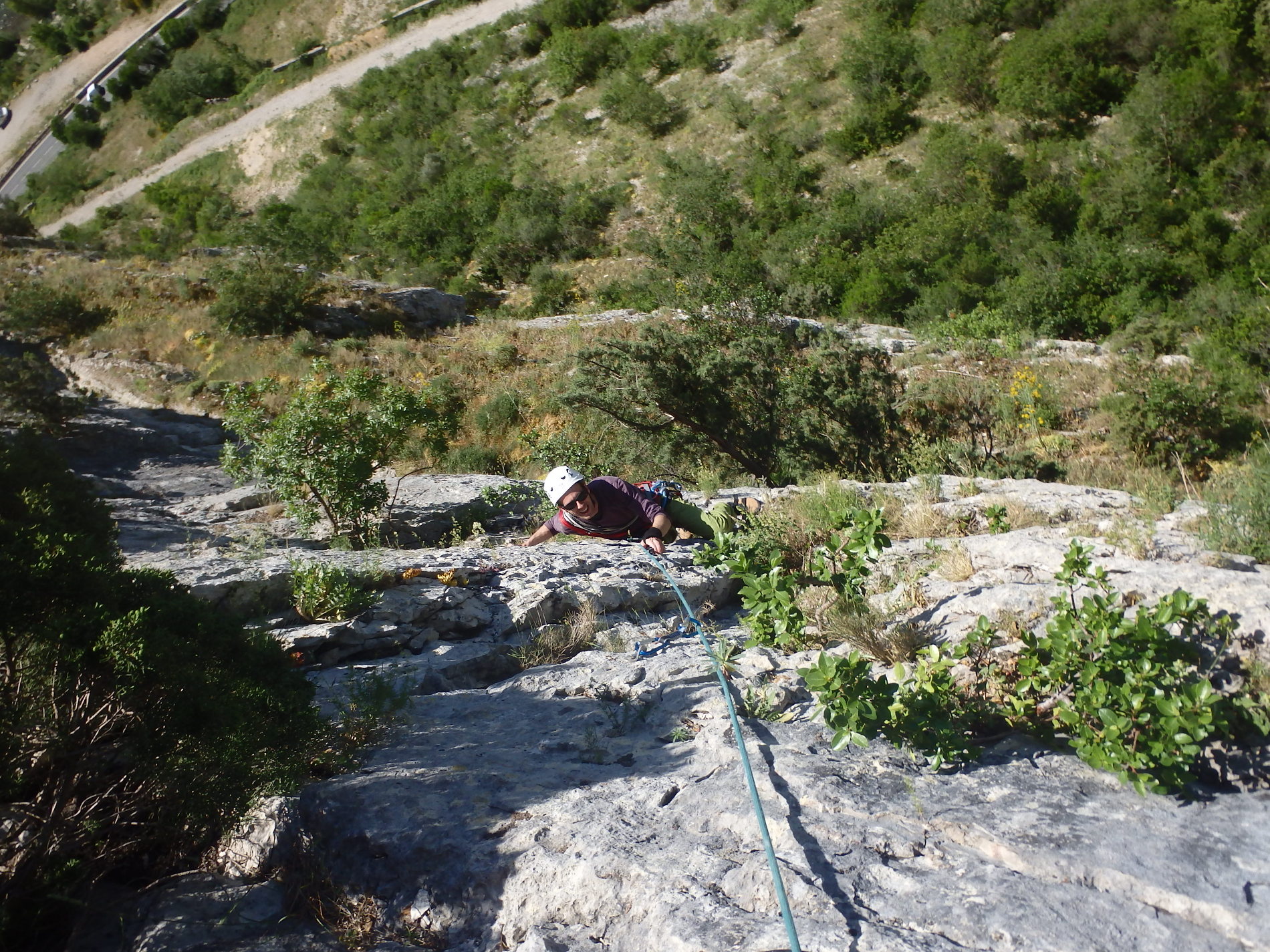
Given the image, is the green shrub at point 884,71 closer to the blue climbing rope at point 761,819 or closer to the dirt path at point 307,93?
the dirt path at point 307,93

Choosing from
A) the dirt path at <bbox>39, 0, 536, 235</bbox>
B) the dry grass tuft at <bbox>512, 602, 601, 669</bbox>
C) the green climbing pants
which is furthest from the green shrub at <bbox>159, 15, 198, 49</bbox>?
the dry grass tuft at <bbox>512, 602, 601, 669</bbox>

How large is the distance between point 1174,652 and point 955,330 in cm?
1320

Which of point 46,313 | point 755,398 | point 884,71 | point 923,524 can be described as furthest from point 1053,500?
point 884,71

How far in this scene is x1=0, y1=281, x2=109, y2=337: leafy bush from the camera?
1502 centimetres

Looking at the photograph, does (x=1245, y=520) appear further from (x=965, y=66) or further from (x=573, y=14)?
(x=573, y=14)

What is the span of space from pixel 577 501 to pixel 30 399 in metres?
8.02

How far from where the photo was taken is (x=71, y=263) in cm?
1777

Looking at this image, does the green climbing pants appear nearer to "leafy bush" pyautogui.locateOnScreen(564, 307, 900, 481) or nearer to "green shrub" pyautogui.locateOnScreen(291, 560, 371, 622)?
"green shrub" pyautogui.locateOnScreen(291, 560, 371, 622)

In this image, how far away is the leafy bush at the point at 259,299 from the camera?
1543cm

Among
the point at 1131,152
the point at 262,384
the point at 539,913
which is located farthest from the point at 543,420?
the point at 1131,152

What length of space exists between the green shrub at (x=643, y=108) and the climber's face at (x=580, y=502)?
2329 cm

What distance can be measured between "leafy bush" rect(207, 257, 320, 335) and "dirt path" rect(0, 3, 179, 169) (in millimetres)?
35307

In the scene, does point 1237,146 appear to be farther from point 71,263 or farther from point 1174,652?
point 71,263

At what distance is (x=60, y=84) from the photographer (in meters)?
42.5
